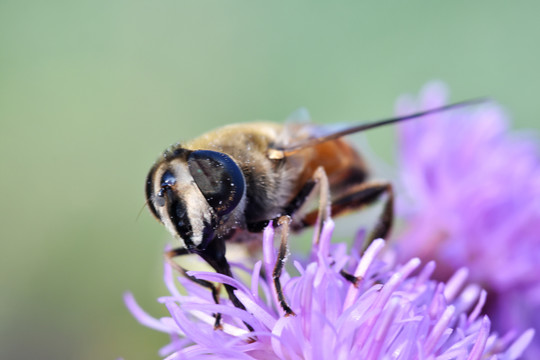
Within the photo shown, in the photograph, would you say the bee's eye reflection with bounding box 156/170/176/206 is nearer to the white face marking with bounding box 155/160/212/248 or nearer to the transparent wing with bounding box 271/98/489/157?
the white face marking with bounding box 155/160/212/248

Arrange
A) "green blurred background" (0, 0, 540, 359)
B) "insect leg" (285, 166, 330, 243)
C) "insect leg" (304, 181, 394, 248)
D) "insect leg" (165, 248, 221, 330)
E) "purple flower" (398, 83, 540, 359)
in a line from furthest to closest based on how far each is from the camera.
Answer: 1. "green blurred background" (0, 0, 540, 359)
2. "purple flower" (398, 83, 540, 359)
3. "insect leg" (304, 181, 394, 248)
4. "insect leg" (285, 166, 330, 243)
5. "insect leg" (165, 248, 221, 330)

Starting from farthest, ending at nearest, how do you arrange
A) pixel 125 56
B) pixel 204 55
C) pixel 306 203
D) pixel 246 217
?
pixel 204 55 → pixel 125 56 → pixel 306 203 → pixel 246 217

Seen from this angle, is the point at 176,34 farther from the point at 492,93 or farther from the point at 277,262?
the point at 277,262

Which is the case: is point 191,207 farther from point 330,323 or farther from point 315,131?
point 315,131

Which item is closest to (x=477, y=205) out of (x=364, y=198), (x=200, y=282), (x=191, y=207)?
(x=364, y=198)

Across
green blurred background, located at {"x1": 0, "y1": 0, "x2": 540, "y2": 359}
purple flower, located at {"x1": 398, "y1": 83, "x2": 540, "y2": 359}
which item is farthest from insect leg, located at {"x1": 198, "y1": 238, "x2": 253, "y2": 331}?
green blurred background, located at {"x1": 0, "y1": 0, "x2": 540, "y2": 359}

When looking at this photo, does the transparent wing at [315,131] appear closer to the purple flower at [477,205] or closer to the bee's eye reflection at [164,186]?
the bee's eye reflection at [164,186]

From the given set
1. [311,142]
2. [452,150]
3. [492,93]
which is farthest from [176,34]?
[311,142]
